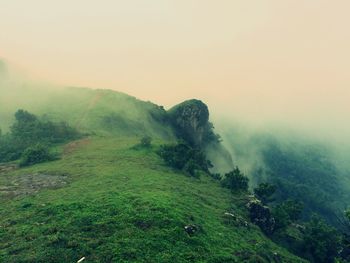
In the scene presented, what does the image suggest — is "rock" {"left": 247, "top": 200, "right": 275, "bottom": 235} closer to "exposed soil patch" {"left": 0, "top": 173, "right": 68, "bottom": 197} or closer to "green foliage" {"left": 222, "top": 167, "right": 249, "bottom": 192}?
"green foliage" {"left": 222, "top": 167, "right": 249, "bottom": 192}

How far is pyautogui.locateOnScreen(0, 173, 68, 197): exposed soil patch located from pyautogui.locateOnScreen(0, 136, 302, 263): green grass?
6.26 ft

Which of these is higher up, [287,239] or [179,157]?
[179,157]

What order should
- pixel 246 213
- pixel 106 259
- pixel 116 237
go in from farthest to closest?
pixel 246 213 → pixel 116 237 → pixel 106 259

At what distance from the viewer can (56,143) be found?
108875 mm

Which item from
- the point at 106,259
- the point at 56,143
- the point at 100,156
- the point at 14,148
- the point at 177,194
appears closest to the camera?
the point at 106,259

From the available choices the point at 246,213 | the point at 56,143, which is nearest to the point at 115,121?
the point at 56,143

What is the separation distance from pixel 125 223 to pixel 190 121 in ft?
365

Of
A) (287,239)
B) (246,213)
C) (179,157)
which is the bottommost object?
(287,239)

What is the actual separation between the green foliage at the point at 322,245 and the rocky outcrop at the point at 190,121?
83.5 metres

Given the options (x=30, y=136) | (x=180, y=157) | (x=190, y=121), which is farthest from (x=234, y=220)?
(x=190, y=121)

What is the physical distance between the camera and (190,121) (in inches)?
6186

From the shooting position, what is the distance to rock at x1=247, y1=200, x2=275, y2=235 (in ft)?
233

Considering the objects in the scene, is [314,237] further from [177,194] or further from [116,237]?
[116,237]

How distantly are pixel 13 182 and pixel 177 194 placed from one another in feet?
102
